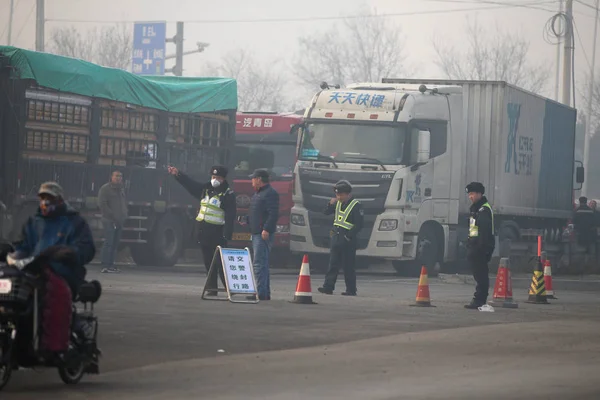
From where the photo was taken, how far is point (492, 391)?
1028 cm

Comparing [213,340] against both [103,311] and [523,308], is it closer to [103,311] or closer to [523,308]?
[103,311]

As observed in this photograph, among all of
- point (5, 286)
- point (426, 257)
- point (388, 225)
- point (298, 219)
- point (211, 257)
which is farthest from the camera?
point (426, 257)

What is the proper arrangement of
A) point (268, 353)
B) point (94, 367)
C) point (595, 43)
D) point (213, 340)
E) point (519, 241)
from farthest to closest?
point (595, 43) < point (519, 241) < point (213, 340) < point (268, 353) < point (94, 367)

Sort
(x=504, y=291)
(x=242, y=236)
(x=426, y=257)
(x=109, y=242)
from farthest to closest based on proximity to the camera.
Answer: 1. (x=242, y=236)
2. (x=426, y=257)
3. (x=109, y=242)
4. (x=504, y=291)

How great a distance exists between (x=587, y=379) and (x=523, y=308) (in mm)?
9191

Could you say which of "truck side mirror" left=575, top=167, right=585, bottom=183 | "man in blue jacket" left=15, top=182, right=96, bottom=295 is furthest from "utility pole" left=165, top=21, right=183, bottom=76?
"man in blue jacket" left=15, top=182, right=96, bottom=295

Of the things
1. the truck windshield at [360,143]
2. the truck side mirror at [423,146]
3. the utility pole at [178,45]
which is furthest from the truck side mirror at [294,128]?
the utility pole at [178,45]

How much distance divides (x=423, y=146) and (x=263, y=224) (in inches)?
344

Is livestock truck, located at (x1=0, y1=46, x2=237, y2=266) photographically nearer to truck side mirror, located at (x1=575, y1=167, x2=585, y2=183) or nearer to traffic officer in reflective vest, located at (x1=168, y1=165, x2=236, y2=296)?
traffic officer in reflective vest, located at (x1=168, y1=165, x2=236, y2=296)

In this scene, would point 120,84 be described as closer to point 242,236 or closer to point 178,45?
point 242,236

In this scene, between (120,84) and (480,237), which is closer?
(480,237)

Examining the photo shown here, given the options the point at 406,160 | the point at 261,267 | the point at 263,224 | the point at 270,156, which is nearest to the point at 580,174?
the point at 270,156

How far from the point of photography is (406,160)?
27641mm

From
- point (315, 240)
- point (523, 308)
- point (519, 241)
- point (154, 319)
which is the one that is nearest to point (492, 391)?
point (154, 319)
